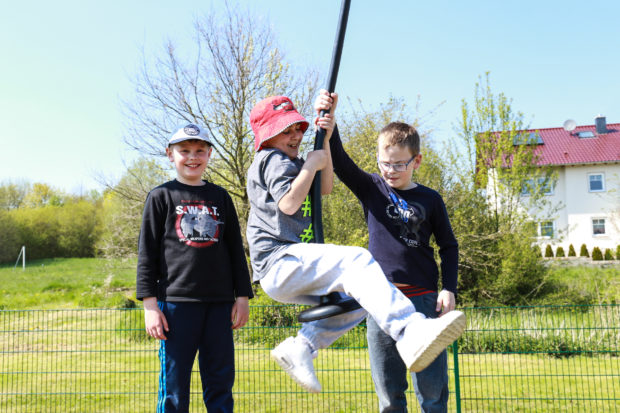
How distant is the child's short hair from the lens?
2.73 metres

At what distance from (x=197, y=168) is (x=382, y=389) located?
5.16 feet

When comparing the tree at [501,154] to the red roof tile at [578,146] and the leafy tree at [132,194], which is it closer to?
the leafy tree at [132,194]

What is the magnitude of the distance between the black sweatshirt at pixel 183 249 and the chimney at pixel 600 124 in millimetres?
37083

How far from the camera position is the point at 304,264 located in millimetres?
2254

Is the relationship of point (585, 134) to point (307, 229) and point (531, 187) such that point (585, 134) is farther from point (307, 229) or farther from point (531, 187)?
point (307, 229)

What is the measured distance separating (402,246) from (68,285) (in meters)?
22.1

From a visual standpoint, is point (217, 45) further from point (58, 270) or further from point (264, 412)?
point (58, 270)

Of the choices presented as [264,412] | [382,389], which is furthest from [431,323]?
[264,412]

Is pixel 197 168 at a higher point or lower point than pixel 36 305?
higher

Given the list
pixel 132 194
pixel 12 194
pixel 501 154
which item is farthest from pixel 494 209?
pixel 12 194

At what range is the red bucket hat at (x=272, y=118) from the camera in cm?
242

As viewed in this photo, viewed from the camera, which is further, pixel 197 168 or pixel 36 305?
pixel 36 305

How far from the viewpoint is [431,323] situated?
6.91ft

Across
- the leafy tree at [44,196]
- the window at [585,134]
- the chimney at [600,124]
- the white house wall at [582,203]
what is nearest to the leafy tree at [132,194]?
the white house wall at [582,203]
